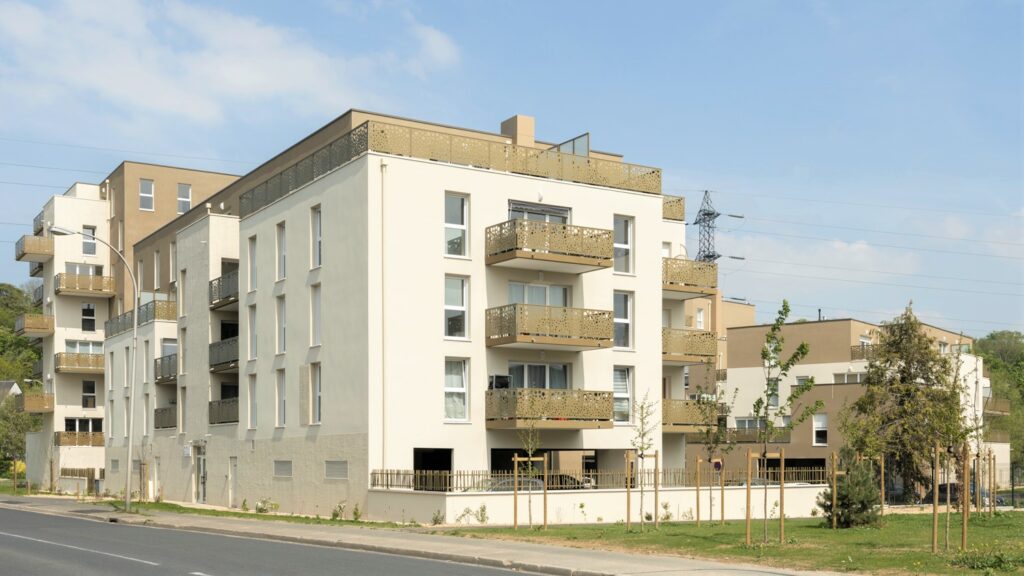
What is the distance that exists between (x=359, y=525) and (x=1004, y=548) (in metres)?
17.2

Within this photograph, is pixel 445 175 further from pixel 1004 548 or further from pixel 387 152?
pixel 1004 548

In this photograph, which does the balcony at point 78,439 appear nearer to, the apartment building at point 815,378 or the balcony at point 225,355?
the balcony at point 225,355

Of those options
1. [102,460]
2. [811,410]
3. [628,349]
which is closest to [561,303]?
[628,349]

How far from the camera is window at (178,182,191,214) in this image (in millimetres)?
70188

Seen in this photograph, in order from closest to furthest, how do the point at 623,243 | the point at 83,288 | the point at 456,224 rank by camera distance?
the point at 456,224 → the point at 623,243 → the point at 83,288

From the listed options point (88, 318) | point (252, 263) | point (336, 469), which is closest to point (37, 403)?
point (88, 318)

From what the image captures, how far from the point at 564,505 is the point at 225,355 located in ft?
63.3

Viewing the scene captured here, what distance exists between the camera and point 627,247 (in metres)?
41.2

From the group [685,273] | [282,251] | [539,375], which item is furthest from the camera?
[685,273]

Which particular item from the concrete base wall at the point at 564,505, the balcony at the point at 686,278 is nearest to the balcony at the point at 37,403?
the concrete base wall at the point at 564,505


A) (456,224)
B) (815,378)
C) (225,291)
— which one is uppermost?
(456,224)

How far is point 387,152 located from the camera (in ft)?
119

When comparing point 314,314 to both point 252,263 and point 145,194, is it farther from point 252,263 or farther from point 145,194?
point 145,194

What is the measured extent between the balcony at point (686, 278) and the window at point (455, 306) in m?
9.34
